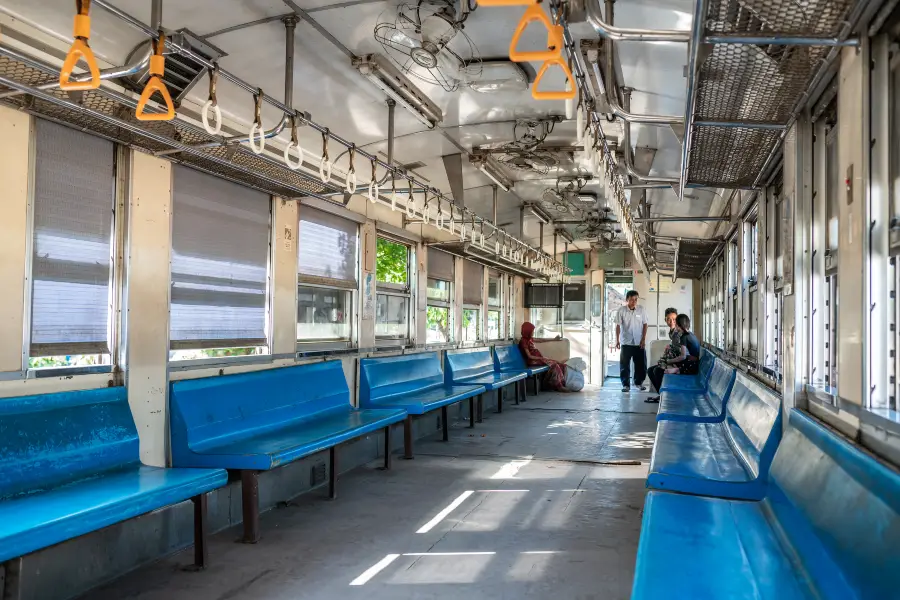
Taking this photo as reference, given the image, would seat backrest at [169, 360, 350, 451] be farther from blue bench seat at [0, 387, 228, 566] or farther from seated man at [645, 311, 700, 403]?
seated man at [645, 311, 700, 403]

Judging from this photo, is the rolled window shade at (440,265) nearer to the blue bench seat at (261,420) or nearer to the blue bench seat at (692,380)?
the blue bench seat at (692,380)

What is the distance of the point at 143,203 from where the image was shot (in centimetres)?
383

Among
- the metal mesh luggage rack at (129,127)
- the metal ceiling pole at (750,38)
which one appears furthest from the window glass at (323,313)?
the metal ceiling pole at (750,38)

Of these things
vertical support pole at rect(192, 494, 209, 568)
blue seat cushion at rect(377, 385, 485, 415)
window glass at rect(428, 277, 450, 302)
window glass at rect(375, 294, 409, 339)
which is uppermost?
window glass at rect(428, 277, 450, 302)

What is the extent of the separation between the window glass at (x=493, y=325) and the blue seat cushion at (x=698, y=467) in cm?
733

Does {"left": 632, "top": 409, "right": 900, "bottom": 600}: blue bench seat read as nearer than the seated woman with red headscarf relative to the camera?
Yes

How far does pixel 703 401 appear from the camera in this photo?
6.18 metres

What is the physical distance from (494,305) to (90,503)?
957 centimetres

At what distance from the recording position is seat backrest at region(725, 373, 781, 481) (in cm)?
309

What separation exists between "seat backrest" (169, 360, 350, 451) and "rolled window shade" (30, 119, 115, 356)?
1.90ft

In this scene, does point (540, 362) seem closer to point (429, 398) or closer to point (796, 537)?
point (429, 398)

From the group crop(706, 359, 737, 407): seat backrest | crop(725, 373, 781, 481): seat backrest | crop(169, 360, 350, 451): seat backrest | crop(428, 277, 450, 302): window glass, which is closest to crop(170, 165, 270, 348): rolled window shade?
crop(169, 360, 350, 451): seat backrest

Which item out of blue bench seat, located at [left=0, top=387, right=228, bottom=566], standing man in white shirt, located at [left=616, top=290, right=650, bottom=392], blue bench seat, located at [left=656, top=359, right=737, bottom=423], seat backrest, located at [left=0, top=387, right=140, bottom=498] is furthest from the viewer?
standing man in white shirt, located at [left=616, top=290, right=650, bottom=392]

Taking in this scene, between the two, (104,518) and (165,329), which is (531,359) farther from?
(104,518)
